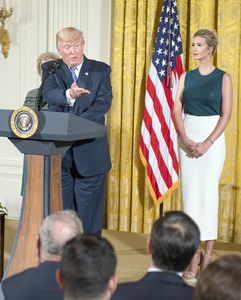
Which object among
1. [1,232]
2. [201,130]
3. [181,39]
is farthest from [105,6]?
[1,232]

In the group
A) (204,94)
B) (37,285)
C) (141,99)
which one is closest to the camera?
(37,285)

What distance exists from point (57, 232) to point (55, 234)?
0.03 ft

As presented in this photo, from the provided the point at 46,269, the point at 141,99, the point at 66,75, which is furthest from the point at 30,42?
the point at 46,269

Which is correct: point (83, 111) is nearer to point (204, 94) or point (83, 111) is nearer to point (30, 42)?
point (204, 94)

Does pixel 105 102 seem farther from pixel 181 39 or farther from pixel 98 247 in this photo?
pixel 98 247

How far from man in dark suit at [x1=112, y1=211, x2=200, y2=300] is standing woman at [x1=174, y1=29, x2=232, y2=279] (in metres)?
2.50

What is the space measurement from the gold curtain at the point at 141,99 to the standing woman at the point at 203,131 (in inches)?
53.9

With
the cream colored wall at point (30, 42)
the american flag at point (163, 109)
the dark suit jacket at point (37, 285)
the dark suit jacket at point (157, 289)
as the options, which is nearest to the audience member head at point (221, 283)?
the dark suit jacket at point (157, 289)

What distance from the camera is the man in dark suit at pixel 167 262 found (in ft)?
6.75

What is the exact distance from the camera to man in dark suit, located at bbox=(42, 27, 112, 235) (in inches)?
170

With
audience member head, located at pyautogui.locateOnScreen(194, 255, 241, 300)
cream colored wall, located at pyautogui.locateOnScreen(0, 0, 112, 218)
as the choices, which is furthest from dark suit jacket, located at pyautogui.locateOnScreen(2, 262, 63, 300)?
cream colored wall, located at pyautogui.locateOnScreen(0, 0, 112, 218)

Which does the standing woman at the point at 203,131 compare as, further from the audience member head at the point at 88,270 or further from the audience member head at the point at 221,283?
the audience member head at the point at 221,283

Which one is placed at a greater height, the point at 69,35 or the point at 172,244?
the point at 69,35

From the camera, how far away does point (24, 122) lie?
11.8 feet
